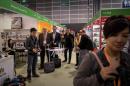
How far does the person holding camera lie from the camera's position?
4.23ft

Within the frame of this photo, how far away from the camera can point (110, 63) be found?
1336 mm

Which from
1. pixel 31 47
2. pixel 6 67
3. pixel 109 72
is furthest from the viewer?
pixel 31 47

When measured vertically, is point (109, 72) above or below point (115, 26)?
below

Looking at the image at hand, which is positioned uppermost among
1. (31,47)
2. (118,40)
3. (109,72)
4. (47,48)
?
(118,40)

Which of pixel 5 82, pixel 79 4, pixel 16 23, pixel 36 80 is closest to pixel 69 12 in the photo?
pixel 79 4

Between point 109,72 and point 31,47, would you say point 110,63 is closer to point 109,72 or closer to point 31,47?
point 109,72

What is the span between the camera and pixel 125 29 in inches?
53.1

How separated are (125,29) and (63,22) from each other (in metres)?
30.6

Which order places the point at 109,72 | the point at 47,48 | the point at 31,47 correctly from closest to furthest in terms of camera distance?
the point at 109,72, the point at 31,47, the point at 47,48

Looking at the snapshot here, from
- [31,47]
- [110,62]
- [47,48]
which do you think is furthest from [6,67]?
[110,62]

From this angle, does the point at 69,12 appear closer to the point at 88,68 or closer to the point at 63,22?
the point at 63,22

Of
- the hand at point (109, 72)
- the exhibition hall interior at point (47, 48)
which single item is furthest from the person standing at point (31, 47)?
the hand at point (109, 72)

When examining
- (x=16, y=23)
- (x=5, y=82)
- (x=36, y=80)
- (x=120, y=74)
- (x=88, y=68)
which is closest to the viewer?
(x=120, y=74)

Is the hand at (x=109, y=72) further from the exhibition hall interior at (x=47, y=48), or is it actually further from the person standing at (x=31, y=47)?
the person standing at (x=31, y=47)
